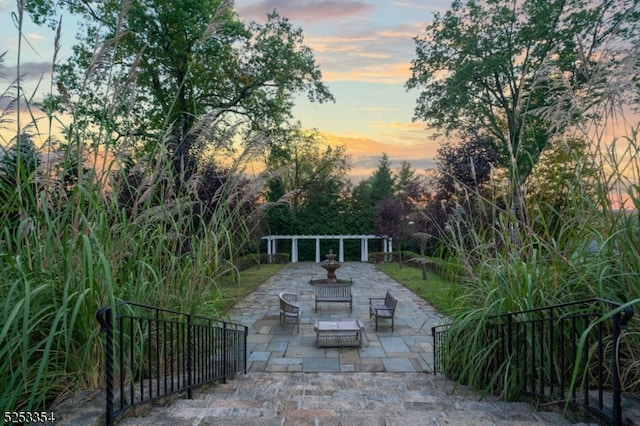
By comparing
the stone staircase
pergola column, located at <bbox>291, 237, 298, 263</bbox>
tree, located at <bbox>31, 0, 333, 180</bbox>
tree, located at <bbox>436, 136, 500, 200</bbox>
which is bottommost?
pergola column, located at <bbox>291, 237, 298, 263</bbox>

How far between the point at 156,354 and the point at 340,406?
51.1 inches

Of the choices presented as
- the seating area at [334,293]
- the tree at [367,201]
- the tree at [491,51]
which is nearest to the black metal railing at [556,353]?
the seating area at [334,293]

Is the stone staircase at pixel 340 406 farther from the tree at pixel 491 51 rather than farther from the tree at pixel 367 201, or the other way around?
the tree at pixel 367 201

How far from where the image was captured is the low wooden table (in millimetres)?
5680

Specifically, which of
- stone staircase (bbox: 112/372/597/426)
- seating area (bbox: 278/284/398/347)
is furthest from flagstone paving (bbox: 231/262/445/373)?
stone staircase (bbox: 112/372/597/426)

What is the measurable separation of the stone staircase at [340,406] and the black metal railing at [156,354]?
5.0 inches

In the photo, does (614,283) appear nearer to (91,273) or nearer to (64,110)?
(91,273)

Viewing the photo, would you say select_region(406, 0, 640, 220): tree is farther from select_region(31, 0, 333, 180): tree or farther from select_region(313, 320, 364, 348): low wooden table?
select_region(313, 320, 364, 348): low wooden table

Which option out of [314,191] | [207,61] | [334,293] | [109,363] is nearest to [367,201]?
[314,191]

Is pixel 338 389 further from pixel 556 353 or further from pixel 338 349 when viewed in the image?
pixel 338 349

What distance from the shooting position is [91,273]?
178cm

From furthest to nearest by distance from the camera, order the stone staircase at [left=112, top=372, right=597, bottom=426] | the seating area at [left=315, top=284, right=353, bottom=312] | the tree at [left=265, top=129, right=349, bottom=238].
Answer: the tree at [left=265, top=129, right=349, bottom=238], the seating area at [left=315, top=284, right=353, bottom=312], the stone staircase at [left=112, top=372, right=597, bottom=426]

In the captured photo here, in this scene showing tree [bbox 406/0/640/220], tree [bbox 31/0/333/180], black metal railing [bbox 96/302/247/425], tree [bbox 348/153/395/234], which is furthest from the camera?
tree [bbox 348/153/395/234]

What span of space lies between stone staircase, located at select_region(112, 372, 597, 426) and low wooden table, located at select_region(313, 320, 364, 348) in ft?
5.55
